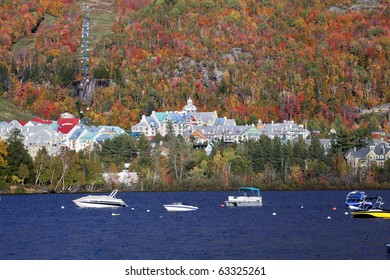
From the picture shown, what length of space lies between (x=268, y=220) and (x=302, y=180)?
70.1 m

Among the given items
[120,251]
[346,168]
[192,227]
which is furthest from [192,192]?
[120,251]

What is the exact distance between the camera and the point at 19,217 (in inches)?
4422

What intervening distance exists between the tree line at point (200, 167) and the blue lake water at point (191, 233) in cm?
2714

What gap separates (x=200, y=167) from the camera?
17675 cm

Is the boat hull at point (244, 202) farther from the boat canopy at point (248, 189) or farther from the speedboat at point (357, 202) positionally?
the speedboat at point (357, 202)

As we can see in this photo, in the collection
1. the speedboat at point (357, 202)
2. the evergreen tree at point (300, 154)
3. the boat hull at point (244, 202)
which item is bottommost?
the boat hull at point (244, 202)

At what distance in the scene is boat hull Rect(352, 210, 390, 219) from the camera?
331 ft

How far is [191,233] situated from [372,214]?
20.1m

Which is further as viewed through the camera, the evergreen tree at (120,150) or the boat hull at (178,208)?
the evergreen tree at (120,150)

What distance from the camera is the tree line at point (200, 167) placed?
163 m

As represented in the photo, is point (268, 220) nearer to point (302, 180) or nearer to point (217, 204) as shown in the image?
point (217, 204)

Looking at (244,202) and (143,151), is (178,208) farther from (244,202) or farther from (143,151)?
(143,151)

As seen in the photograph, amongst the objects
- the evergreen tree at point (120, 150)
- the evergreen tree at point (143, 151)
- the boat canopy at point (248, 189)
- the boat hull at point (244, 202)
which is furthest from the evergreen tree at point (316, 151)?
the boat hull at point (244, 202)

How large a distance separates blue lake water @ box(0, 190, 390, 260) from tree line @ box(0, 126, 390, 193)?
2714 centimetres
